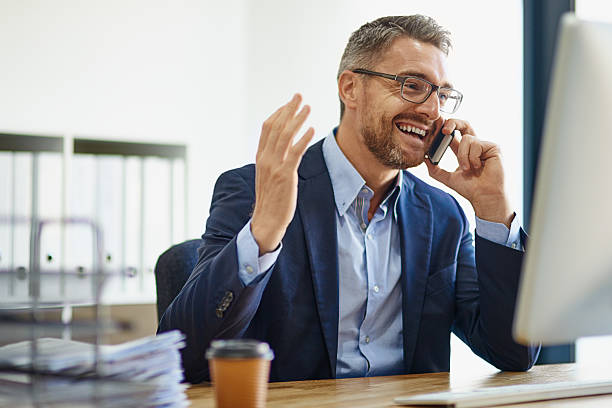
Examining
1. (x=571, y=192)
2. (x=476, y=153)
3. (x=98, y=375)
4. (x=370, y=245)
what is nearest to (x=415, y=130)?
(x=476, y=153)

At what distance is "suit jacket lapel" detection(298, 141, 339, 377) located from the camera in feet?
5.07

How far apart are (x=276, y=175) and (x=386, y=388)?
439 millimetres

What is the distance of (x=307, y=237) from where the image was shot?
160 centimetres

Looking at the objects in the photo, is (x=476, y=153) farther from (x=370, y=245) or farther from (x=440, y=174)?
(x=370, y=245)

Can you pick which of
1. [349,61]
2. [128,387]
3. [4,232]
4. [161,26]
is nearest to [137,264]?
[4,232]

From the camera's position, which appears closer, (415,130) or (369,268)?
(369,268)

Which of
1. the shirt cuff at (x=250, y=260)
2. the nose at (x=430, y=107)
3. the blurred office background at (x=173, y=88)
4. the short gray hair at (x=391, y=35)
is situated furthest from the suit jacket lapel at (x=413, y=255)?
the blurred office background at (x=173, y=88)

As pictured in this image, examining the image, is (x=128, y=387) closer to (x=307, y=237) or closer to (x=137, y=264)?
(x=307, y=237)

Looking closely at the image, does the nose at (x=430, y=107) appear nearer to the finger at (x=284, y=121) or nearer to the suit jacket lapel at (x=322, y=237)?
the suit jacket lapel at (x=322, y=237)

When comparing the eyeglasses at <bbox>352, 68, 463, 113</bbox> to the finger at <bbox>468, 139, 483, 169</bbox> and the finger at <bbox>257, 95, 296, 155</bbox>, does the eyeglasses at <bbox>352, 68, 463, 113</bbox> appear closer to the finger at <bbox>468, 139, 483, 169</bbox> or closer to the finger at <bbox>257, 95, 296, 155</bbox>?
the finger at <bbox>468, 139, 483, 169</bbox>

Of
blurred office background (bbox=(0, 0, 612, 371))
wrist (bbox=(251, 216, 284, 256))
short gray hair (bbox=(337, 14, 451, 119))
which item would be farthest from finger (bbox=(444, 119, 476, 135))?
blurred office background (bbox=(0, 0, 612, 371))

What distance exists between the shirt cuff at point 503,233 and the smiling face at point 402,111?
1.08ft

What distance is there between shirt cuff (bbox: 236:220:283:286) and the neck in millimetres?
610

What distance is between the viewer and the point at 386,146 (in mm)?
1817
